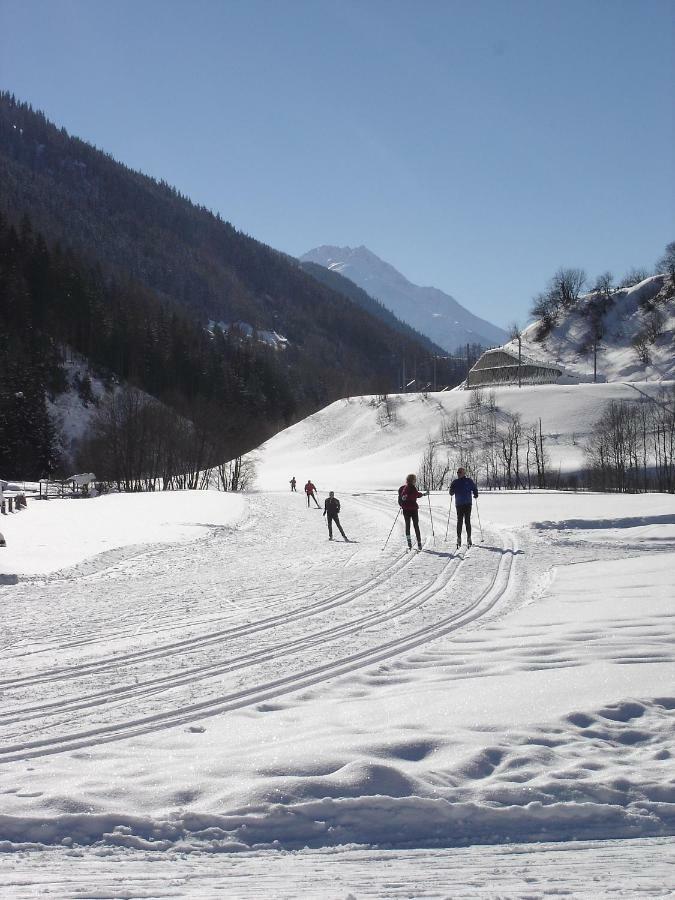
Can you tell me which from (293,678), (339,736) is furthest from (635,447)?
(339,736)

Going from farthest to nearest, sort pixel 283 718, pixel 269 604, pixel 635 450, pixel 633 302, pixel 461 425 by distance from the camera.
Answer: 1. pixel 633 302
2. pixel 461 425
3. pixel 635 450
4. pixel 269 604
5. pixel 283 718

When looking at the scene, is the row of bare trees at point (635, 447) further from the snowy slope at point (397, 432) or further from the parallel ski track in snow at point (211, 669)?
the parallel ski track in snow at point (211, 669)

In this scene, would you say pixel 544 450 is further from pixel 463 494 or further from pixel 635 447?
pixel 463 494

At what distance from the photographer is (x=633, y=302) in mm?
111812

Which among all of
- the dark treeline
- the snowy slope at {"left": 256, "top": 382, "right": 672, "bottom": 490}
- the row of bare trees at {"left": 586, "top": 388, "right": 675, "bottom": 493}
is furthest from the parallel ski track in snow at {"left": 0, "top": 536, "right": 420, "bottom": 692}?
the snowy slope at {"left": 256, "top": 382, "right": 672, "bottom": 490}

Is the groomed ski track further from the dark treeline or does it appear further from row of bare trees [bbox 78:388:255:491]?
row of bare trees [bbox 78:388:255:491]

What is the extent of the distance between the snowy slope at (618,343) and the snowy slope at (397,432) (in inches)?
495

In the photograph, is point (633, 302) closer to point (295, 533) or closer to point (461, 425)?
point (461, 425)

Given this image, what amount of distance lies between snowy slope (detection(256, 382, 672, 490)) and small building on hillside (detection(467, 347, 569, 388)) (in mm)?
7427

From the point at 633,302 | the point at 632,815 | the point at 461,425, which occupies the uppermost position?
the point at 633,302

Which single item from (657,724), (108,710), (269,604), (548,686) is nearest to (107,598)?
(269,604)

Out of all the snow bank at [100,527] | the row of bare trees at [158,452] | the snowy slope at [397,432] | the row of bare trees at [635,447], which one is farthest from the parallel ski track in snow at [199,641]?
the row of bare trees at [158,452]

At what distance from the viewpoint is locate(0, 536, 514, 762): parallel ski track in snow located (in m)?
5.54

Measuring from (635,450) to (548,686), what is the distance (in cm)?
6654
